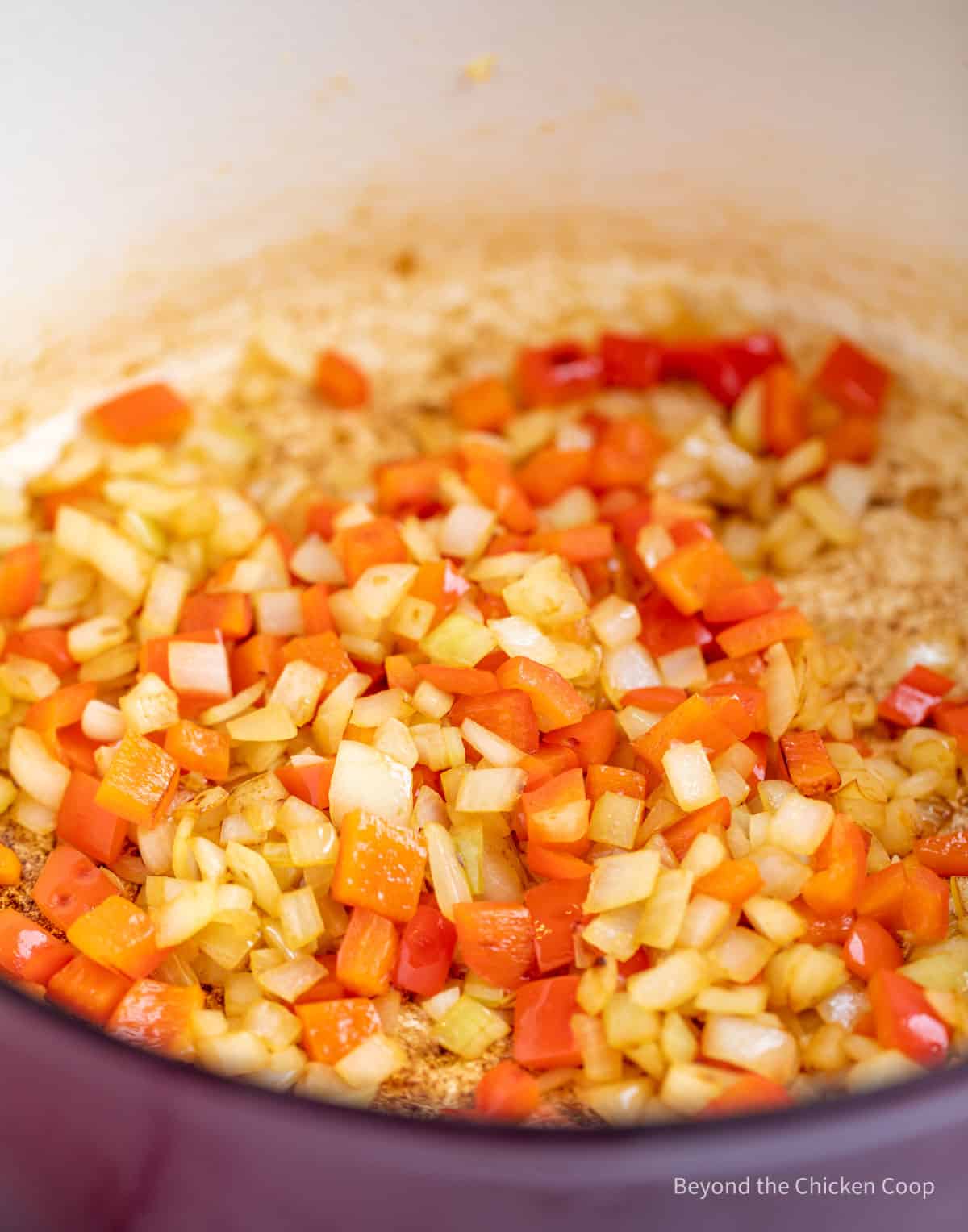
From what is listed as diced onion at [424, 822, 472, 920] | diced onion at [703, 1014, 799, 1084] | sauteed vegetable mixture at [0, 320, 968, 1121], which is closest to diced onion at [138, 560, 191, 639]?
sauteed vegetable mixture at [0, 320, 968, 1121]

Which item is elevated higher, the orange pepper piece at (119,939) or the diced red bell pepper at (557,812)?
the orange pepper piece at (119,939)

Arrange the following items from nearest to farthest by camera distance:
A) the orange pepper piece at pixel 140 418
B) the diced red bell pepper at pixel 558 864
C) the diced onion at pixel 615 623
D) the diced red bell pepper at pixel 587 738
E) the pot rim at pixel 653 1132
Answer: the pot rim at pixel 653 1132 < the diced red bell pepper at pixel 558 864 < the diced red bell pepper at pixel 587 738 < the diced onion at pixel 615 623 < the orange pepper piece at pixel 140 418

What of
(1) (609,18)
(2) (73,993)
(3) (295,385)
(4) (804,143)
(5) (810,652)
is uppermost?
(1) (609,18)

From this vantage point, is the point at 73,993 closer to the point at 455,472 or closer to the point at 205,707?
the point at 205,707

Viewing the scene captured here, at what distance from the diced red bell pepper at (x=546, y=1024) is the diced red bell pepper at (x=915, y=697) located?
52cm

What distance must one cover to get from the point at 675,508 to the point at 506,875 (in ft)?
1.82

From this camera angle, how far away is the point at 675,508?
154 cm

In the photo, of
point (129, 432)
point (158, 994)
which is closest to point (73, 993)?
point (158, 994)

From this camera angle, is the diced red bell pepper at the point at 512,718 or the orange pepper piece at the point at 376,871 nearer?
the orange pepper piece at the point at 376,871

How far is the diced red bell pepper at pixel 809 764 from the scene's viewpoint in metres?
1.25

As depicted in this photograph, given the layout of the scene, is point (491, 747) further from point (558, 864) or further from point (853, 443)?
point (853, 443)

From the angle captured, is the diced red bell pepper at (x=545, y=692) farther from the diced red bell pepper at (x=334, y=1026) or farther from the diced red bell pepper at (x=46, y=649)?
the diced red bell pepper at (x=46, y=649)

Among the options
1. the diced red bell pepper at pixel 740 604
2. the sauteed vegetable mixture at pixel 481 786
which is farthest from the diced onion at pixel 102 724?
the diced red bell pepper at pixel 740 604

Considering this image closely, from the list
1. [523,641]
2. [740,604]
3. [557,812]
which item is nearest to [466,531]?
[523,641]
